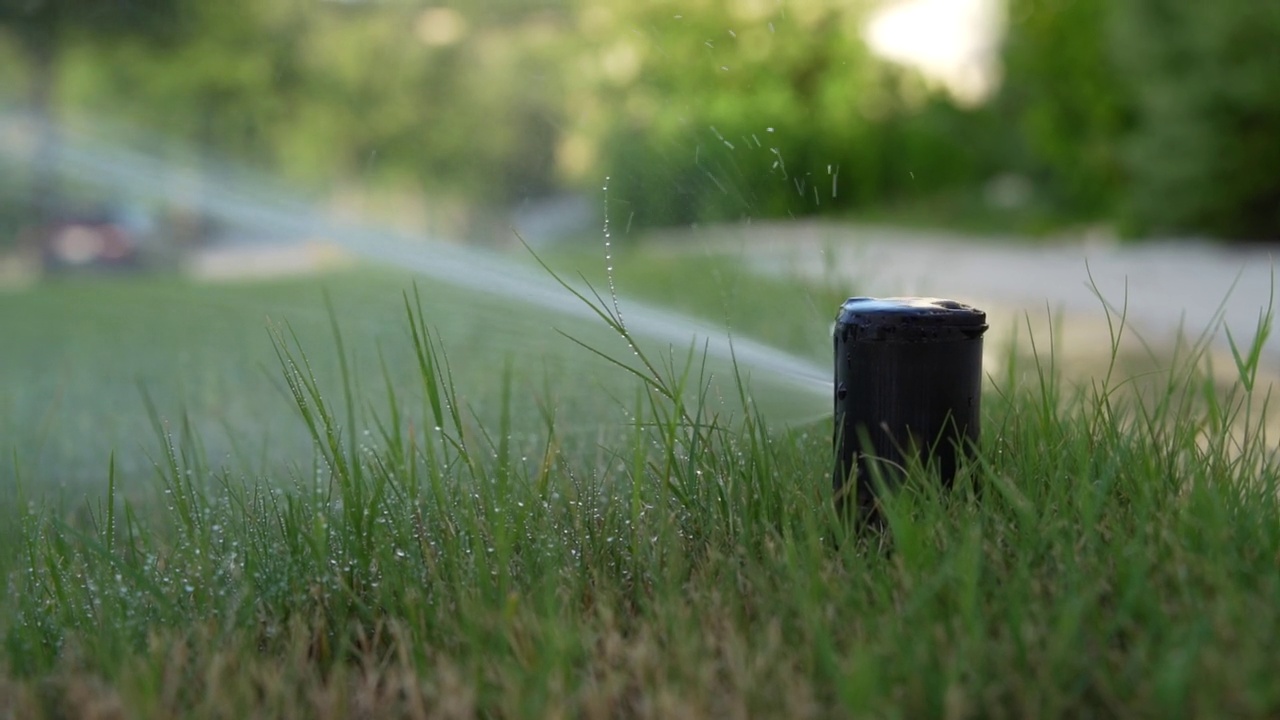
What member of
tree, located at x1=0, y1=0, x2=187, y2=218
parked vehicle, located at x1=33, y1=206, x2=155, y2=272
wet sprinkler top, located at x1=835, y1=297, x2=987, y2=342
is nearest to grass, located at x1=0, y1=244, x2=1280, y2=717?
wet sprinkler top, located at x1=835, y1=297, x2=987, y2=342

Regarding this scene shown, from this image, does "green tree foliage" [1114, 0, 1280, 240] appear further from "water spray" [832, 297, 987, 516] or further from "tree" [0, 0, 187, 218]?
"tree" [0, 0, 187, 218]

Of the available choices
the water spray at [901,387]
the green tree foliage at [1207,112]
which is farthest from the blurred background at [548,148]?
the water spray at [901,387]

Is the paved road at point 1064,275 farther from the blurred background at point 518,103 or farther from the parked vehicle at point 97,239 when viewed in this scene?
the parked vehicle at point 97,239

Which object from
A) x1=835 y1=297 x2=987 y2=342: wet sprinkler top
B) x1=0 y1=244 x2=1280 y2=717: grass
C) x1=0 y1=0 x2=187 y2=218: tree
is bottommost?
x1=0 y1=244 x2=1280 y2=717: grass

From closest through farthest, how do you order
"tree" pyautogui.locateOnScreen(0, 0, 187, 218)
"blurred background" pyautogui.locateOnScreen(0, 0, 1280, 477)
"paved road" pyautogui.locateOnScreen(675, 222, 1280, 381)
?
"paved road" pyautogui.locateOnScreen(675, 222, 1280, 381)
"blurred background" pyautogui.locateOnScreen(0, 0, 1280, 477)
"tree" pyautogui.locateOnScreen(0, 0, 187, 218)

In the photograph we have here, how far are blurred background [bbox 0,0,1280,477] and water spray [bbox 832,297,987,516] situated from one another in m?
2.93

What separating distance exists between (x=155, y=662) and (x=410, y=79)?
54.6ft

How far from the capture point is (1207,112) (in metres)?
10.5

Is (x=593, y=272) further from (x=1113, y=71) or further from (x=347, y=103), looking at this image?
(x=347, y=103)

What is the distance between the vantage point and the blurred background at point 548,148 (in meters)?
8.72

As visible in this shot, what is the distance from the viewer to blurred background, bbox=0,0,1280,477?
343 inches

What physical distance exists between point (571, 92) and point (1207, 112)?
350 inches

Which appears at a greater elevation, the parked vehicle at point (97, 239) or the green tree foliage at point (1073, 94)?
the green tree foliage at point (1073, 94)

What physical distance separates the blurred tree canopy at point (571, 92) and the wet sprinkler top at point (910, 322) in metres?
9.10
